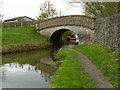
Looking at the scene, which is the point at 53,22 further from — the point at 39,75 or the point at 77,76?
the point at 77,76

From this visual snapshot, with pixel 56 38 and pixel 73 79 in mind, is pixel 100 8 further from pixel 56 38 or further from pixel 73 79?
pixel 73 79

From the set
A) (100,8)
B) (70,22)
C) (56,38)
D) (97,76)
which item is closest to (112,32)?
(97,76)

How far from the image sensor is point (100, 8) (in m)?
35.0

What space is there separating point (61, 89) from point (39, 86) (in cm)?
347

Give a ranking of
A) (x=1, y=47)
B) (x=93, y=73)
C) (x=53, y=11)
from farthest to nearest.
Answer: (x=53, y=11) → (x=1, y=47) → (x=93, y=73)

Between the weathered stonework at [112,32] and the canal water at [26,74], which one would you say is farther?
the weathered stonework at [112,32]

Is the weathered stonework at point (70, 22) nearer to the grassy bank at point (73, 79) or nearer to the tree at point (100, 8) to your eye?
the tree at point (100, 8)

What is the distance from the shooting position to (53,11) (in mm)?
60594

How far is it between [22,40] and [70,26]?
6128 millimetres

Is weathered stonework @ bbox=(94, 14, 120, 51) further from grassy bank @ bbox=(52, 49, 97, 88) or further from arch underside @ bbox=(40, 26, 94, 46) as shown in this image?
arch underside @ bbox=(40, 26, 94, 46)

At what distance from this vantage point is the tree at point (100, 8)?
1258 inches

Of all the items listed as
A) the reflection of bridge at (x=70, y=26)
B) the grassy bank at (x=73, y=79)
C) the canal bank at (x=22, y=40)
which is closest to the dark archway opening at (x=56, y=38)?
the reflection of bridge at (x=70, y=26)

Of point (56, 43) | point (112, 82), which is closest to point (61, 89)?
point (112, 82)

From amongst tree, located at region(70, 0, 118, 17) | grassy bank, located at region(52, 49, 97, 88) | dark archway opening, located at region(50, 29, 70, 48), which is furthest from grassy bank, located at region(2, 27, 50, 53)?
grassy bank, located at region(52, 49, 97, 88)
